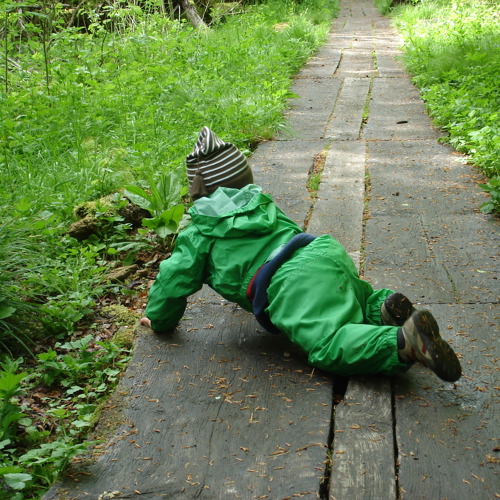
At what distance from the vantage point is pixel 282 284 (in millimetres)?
2557

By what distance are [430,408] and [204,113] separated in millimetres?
4432

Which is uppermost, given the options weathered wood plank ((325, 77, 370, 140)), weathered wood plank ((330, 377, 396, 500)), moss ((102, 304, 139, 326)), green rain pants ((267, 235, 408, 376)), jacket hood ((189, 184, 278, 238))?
jacket hood ((189, 184, 278, 238))

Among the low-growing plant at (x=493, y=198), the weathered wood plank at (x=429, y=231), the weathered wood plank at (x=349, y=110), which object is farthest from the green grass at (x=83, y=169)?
the low-growing plant at (x=493, y=198)

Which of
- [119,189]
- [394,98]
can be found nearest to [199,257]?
[119,189]

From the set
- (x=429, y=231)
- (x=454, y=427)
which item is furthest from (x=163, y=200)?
(x=454, y=427)

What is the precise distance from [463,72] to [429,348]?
6.06m

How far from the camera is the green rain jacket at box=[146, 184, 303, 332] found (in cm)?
269

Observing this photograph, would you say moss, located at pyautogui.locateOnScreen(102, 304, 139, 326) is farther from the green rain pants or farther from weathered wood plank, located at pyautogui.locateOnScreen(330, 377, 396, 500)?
weathered wood plank, located at pyautogui.locateOnScreen(330, 377, 396, 500)

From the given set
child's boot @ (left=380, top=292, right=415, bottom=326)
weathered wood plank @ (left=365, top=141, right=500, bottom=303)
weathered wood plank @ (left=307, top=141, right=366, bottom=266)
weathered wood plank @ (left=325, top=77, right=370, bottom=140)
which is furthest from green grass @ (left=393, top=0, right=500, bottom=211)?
child's boot @ (left=380, top=292, right=415, bottom=326)

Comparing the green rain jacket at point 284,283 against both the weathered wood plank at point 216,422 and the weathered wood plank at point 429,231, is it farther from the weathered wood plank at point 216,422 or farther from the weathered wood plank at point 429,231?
the weathered wood plank at point 429,231

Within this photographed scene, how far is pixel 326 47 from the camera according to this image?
37.9 feet

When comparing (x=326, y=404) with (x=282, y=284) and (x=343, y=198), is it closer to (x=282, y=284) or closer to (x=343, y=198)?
(x=282, y=284)

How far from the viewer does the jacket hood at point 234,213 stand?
2.69 metres

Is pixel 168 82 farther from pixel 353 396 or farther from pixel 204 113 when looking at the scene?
pixel 353 396
